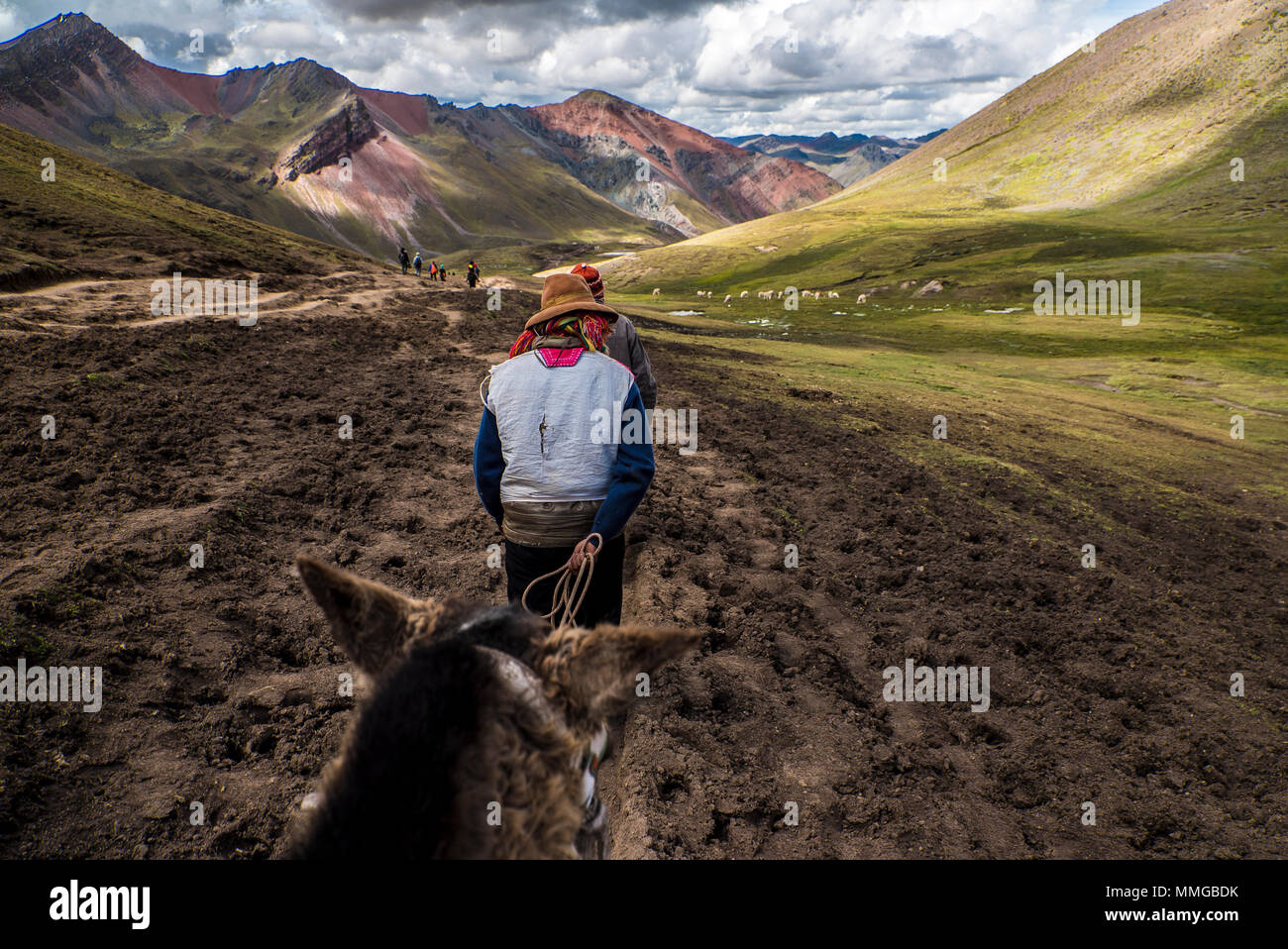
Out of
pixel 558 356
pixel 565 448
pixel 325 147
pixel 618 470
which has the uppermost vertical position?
pixel 325 147

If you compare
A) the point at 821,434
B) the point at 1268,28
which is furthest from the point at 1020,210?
the point at 821,434

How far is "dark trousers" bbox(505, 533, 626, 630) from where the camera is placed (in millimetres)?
3344

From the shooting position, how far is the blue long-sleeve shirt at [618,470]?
3.13 metres

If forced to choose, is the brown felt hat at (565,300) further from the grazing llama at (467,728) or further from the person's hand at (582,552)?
the grazing llama at (467,728)

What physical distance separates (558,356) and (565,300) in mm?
473

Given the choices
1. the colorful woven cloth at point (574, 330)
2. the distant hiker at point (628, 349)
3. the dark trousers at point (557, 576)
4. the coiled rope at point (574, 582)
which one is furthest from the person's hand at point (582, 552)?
the distant hiker at point (628, 349)

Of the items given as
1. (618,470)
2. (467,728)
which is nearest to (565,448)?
(618,470)

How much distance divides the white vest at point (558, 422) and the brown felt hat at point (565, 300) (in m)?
0.28

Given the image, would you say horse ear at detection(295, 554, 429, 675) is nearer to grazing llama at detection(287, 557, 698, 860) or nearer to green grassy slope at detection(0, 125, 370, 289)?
grazing llama at detection(287, 557, 698, 860)

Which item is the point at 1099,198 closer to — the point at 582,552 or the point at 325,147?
the point at 582,552

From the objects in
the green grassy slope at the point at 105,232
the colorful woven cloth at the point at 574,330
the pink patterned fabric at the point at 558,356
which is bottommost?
the pink patterned fabric at the point at 558,356

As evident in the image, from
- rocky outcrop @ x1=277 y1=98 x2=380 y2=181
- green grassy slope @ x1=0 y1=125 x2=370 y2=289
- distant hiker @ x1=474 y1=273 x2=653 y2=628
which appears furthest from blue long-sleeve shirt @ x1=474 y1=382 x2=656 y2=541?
rocky outcrop @ x1=277 y1=98 x2=380 y2=181

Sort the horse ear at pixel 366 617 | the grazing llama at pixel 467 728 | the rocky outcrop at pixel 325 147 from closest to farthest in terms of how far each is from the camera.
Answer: the grazing llama at pixel 467 728 < the horse ear at pixel 366 617 < the rocky outcrop at pixel 325 147

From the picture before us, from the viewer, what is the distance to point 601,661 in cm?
172
